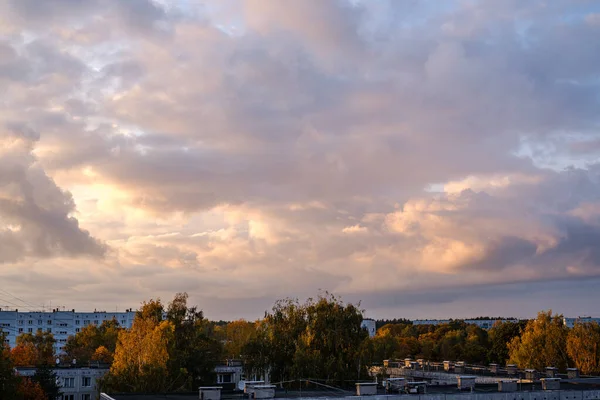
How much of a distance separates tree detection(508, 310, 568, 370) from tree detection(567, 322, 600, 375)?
8.42 feet

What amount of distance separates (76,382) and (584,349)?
82872 millimetres

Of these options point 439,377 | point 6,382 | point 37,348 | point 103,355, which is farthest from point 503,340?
point 6,382

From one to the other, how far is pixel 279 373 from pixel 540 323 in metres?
61.0

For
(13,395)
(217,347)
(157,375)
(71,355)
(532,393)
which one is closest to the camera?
(532,393)

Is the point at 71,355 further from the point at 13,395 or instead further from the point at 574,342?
the point at 574,342

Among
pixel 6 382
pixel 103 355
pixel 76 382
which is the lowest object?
pixel 76 382

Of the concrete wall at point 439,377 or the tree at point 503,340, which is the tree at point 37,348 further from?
the tree at point 503,340

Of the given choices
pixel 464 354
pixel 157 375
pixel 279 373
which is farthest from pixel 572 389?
pixel 464 354

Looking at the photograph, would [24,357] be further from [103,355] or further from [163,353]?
[163,353]

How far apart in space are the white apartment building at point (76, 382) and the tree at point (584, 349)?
257 feet

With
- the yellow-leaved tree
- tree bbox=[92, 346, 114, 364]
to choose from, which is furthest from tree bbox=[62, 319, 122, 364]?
the yellow-leaved tree

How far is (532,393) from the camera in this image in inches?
1889

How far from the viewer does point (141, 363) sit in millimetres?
74375

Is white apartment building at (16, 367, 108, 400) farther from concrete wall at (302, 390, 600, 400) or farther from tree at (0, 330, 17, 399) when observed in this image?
concrete wall at (302, 390, 600, 400)
